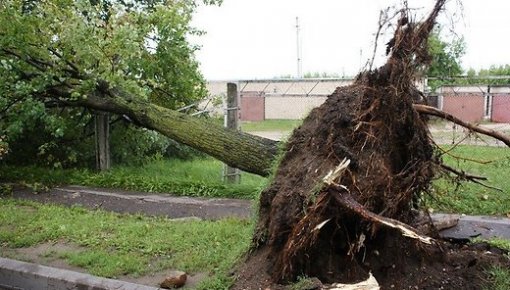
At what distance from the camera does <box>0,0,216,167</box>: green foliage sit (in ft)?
25.9

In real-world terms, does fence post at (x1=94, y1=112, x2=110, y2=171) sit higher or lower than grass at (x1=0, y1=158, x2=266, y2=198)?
higher

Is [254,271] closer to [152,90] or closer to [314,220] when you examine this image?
[314,220]

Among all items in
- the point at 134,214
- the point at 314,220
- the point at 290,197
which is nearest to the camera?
the point at 314,220

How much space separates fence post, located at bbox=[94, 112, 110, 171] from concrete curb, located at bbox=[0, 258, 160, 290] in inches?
197

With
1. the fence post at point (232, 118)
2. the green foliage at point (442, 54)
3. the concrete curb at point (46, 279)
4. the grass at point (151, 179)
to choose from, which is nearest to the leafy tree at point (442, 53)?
the green foliage at point (442, 54)

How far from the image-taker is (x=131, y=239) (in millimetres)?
6152

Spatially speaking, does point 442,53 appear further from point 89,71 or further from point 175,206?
point 89,71

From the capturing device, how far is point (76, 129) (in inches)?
437

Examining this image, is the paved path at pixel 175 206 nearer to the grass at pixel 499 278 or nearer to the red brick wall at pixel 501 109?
the grass at pixel 499 278

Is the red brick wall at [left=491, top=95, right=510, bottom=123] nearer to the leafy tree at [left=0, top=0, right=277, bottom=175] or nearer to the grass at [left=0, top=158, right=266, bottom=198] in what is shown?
the grass at [left=0, top=158, right=266, bottom=198]

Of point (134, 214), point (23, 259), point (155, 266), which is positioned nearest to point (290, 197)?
point (155, 266)

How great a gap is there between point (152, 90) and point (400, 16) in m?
7.29

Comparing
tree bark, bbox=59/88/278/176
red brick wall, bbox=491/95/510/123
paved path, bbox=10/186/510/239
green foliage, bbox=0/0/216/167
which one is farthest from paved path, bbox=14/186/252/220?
red brick wall, bbox=491/95/510/123

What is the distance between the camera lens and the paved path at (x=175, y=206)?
→ 636cm
